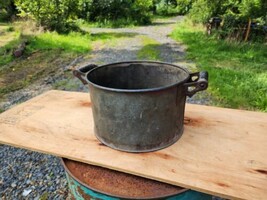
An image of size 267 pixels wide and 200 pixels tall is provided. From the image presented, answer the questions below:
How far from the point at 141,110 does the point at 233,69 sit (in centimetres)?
478

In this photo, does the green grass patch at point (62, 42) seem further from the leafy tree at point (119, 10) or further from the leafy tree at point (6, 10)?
the leafy tree at point (6, 10)

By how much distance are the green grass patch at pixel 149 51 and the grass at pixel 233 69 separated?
0.85 meters

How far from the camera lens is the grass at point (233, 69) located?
146 inches

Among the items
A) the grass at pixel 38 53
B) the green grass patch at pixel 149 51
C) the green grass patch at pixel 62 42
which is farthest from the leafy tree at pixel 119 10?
the green grass patch at pixel 149 51

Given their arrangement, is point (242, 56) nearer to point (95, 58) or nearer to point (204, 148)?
point (95, 58)

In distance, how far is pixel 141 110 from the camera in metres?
1.02

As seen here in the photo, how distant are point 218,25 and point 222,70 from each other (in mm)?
5185

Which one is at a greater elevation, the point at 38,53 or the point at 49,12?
the point at 49,12

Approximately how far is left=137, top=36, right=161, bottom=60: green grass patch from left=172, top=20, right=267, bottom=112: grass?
85 centimetres

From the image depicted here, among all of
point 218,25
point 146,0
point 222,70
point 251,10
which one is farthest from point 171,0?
point 222,70

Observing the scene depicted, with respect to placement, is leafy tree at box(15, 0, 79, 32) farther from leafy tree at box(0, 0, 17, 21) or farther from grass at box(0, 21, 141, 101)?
leafy tree at box(0, 0, 17, 21)

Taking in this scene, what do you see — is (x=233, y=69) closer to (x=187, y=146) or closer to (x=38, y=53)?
(x=187, y=146)

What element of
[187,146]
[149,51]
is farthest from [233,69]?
[187,146]

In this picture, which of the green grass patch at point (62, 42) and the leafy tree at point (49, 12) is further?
the leafy tree at point (49, 12)
